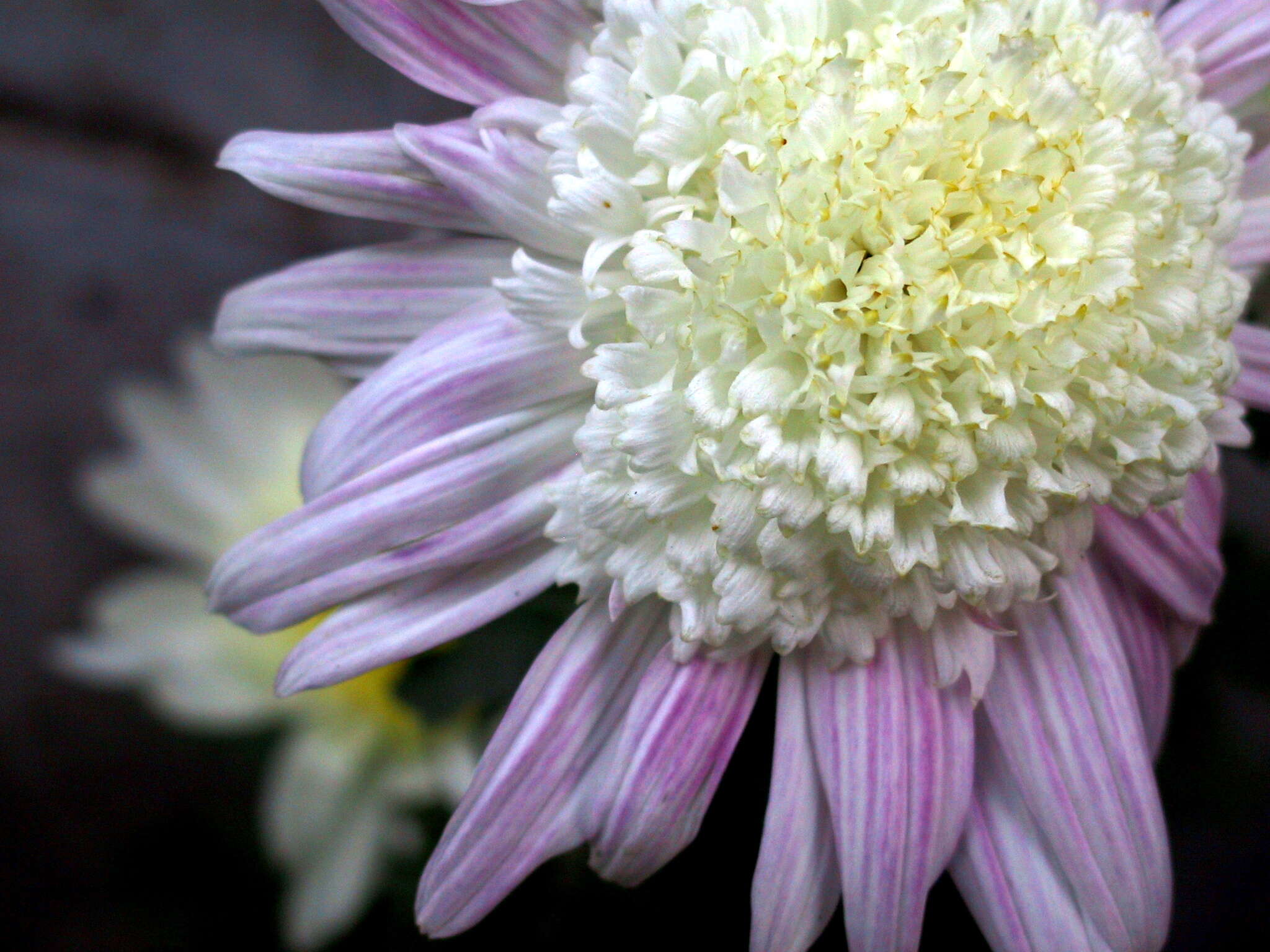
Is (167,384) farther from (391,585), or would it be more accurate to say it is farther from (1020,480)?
(1020,480)

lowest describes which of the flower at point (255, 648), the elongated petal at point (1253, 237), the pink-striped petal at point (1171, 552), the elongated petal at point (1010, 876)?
the flower at point (255, 648)

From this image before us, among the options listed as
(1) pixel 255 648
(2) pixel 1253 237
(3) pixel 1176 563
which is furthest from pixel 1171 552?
(1) pixel 255 648

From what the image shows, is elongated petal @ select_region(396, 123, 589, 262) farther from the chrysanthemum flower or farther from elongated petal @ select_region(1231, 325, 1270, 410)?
elongated petal @ select_region(1231, 325, 1270, 410)

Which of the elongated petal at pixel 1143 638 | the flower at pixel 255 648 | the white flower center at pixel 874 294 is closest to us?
the white flower center at pixel 874 294


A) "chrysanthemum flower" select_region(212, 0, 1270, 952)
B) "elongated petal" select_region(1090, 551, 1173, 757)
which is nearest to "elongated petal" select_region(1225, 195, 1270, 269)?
"chrysanthemum flower" select_region(212, 0, 1270, 952)

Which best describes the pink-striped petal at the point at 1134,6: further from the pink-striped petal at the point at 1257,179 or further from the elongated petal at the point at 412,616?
the elongated petal at the point at 412,616

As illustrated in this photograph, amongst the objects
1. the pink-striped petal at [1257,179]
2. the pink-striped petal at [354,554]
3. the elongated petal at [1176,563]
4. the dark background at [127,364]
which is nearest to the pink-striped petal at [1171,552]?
the elongated petal at [1176,563]

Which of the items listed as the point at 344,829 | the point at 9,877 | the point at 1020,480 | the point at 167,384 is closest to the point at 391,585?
the point at 1020,480

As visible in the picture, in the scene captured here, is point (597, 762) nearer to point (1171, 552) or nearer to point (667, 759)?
point (667, 759)
